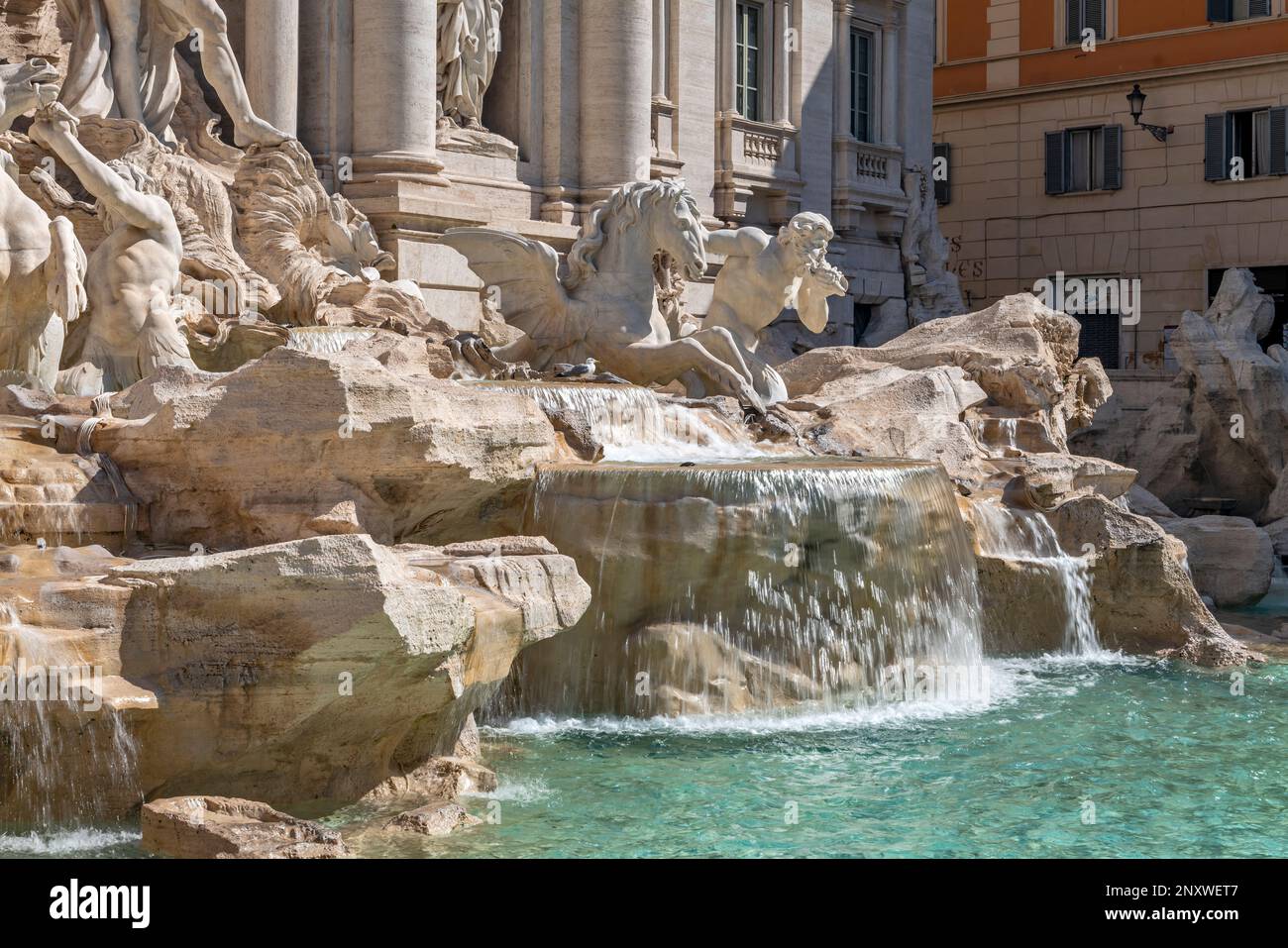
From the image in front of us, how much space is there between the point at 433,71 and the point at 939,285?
9.64 meters

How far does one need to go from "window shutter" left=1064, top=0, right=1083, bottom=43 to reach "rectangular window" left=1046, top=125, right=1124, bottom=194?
54.2 inches

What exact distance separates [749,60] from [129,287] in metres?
12.6

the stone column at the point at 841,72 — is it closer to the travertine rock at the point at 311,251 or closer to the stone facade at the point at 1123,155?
the stone facade at the point at 1123,155

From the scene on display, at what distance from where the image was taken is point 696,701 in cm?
884

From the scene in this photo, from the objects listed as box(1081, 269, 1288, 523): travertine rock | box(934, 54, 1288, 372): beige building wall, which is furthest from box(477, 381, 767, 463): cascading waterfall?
box(934, 54, 1288, 372): beige building wall

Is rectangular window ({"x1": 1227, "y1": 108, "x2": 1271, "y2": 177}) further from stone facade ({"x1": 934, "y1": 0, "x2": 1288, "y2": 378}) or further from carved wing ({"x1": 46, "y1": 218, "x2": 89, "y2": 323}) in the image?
carved wing ({"x1": 46, "y1": 218, "x2": 89, "y2": 323})

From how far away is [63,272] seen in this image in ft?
30.1

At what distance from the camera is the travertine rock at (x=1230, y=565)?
46.1 feet

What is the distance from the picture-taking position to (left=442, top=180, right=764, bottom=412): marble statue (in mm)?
12195

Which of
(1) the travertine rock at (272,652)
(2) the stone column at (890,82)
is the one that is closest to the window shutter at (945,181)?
(2) the stone column at (890,82)

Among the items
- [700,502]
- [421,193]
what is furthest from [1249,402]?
[700,502]

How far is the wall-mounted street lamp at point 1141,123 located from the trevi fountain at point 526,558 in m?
13.2

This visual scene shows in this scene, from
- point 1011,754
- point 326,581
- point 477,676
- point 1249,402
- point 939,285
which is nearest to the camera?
point 326,581
